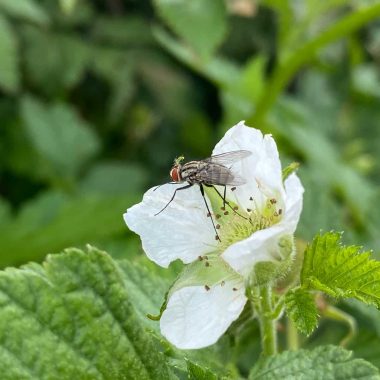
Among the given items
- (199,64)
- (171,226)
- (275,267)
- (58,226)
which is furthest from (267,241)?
(199,64)

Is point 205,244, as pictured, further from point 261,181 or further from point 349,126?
point 349,126

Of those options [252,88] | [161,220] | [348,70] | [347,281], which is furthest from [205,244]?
[348,70]

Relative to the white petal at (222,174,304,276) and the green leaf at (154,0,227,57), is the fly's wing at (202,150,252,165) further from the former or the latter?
the green leaf at (154,0,227,57)

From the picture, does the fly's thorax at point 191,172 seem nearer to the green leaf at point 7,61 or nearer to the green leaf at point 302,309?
the green leaf at point 302,309

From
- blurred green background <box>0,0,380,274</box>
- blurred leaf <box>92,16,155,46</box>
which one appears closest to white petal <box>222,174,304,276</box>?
blurred green background <box>0,0,380,274</box>

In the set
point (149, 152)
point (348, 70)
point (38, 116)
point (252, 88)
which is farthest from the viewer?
point (348, 70)

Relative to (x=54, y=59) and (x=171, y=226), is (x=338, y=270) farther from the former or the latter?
(x=54, y=59)
